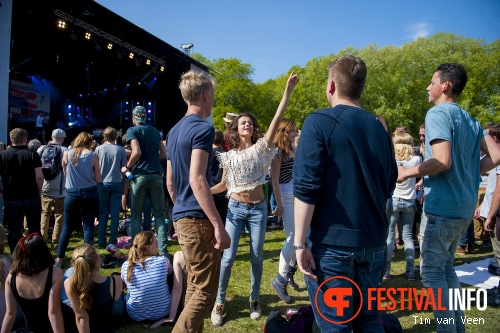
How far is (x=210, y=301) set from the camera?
2346mm

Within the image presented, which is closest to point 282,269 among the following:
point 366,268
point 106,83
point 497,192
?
point 366,268

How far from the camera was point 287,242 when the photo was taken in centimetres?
389

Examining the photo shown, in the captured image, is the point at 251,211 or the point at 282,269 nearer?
the point at 251,211

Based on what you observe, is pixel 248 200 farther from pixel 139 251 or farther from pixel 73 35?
pixel 73 35

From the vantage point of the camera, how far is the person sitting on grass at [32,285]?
8.80 ft

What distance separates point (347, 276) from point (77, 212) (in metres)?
4.37

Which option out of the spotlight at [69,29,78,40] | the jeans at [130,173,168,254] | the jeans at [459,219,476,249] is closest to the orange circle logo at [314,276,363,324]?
the jeans at [130,173,168,254]

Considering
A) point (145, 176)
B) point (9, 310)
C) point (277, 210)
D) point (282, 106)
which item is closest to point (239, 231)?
point (277, 210)

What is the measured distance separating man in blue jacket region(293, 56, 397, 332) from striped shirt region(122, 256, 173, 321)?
1896mm

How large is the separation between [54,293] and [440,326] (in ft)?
9.41

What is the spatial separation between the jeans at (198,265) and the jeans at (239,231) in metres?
0.97

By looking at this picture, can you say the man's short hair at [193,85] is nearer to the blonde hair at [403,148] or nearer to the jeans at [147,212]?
the blonde hair at [403,148]

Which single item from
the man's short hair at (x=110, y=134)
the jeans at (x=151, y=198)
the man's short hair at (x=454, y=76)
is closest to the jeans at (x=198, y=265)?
the man's short hair at (x=454, y=76)

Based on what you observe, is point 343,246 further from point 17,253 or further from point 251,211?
point 17,253
